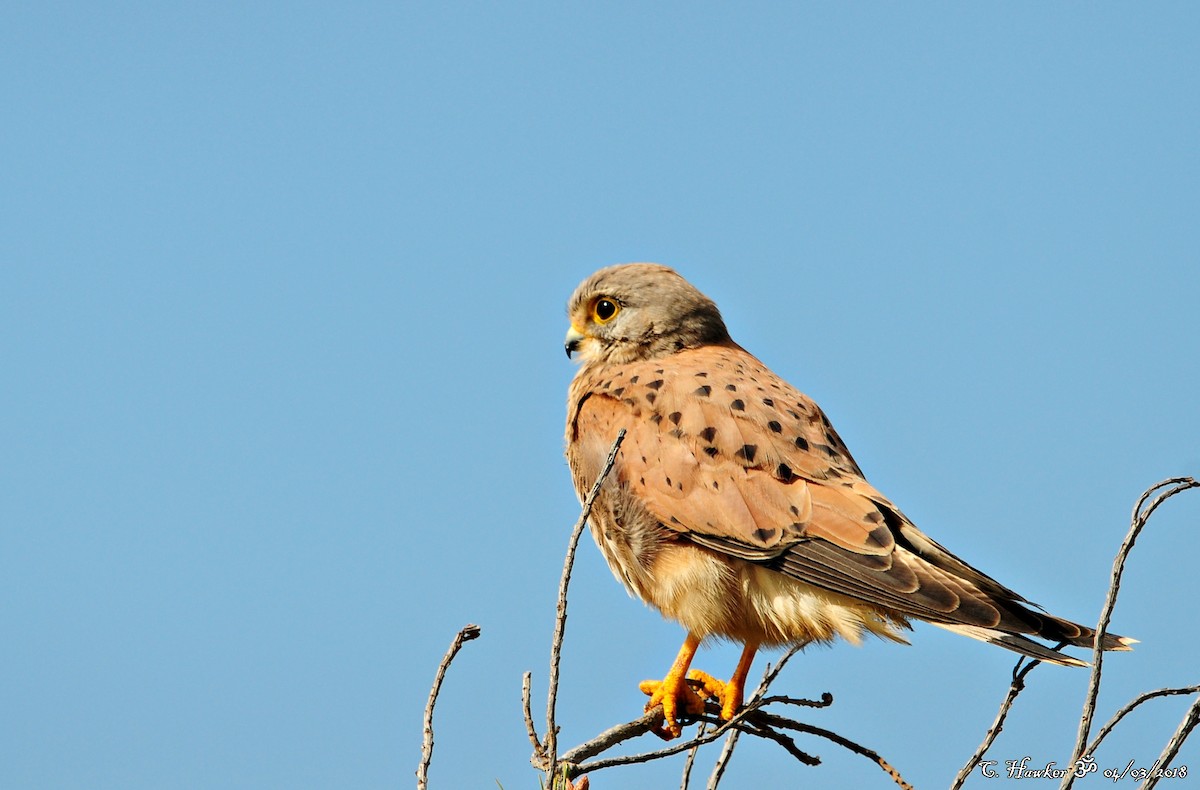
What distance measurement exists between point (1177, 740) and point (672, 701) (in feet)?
4.55

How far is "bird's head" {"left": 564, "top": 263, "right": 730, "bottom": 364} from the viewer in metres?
4.02

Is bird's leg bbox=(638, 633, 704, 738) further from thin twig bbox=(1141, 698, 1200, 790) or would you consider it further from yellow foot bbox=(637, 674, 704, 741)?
thin twig bbox=(1141, 698, 1200, 790)

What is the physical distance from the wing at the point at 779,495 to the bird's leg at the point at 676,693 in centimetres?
34

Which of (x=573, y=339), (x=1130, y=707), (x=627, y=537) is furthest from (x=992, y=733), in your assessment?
(x=573, y=339)

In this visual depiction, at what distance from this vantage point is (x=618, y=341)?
407 centimetres

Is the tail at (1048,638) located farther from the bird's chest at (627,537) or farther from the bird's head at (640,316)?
the bird's head at (640,316)

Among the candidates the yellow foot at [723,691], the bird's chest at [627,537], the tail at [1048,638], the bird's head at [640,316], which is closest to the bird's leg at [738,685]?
the yellow foot at [723,691]

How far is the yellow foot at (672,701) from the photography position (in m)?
3.26

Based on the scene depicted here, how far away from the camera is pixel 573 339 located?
4.19 m

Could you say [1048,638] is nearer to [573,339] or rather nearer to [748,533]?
[748,533]

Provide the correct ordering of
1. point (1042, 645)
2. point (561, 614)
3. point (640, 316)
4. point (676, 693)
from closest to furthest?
point (561, 614), point (1042, 645), point (676, 693), point (640, 316)

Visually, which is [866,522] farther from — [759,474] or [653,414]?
[653,414]

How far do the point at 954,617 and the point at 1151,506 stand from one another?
0.67 metres

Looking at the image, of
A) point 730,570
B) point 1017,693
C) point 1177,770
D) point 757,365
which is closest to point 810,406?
point 757,365
